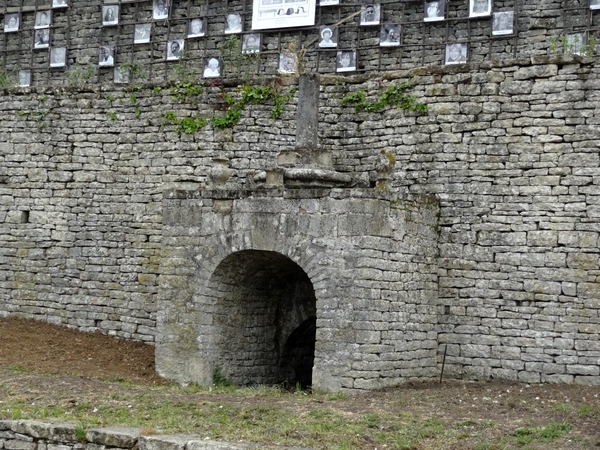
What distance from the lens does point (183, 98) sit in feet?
47.1

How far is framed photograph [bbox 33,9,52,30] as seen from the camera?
1991 cm

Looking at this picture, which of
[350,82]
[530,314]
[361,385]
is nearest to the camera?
[361,385]

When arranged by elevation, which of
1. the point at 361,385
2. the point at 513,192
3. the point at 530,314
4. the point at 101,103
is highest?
the point at 101,103

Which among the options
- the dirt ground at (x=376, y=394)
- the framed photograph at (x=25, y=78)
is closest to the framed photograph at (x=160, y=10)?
the framed photograph at (x=25, y=78)

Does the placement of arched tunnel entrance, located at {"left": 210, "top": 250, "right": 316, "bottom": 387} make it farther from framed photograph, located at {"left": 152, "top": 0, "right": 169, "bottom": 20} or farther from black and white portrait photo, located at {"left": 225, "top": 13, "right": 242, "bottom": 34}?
framed photograph, located at {"left": 152, "top": 0, "right": 169, "bottom": 20}

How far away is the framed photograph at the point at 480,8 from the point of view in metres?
16.9

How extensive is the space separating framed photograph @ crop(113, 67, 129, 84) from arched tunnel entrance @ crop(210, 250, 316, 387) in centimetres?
645

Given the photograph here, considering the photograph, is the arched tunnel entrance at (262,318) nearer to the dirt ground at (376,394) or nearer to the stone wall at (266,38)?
the dirt ground at (376,394)

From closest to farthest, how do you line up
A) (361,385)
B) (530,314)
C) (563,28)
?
1. (361,385)
2. (530,314)
3. (563,28)

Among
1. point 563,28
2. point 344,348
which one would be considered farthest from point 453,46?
point 344,348

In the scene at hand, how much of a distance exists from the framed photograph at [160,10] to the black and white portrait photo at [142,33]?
23 cm

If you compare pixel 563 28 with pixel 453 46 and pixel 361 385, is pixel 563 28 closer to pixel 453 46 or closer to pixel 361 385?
pixel 453 46

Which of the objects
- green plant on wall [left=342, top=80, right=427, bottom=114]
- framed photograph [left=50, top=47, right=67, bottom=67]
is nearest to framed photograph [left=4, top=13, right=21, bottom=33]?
framed photograph [left=50, top=47, right=67, bottom=67]

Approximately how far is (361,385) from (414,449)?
8.48 feet
